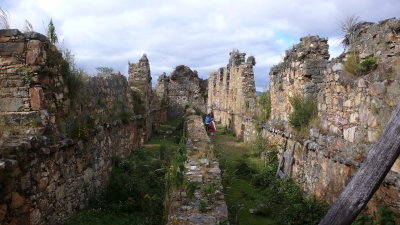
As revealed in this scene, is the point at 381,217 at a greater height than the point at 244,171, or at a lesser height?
greater

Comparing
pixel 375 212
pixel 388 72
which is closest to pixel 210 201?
pixel 375 212

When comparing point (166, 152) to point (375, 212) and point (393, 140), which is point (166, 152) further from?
point (393, 140)

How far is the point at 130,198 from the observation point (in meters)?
6.72

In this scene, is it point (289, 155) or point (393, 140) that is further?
point (289, 155)

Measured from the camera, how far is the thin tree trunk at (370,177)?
9.85ft

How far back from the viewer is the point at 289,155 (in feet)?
29.1

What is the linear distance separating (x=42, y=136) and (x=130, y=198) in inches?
96.0

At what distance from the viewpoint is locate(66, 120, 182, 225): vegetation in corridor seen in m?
5.91

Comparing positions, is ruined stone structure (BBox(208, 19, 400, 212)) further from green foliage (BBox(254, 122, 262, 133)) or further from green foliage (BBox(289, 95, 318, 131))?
green foliage (BBox(254, 122, 262, 133))

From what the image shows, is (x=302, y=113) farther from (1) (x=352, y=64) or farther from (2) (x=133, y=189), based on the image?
(2) (x=133, y=189)

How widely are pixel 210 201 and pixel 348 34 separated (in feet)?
16.9

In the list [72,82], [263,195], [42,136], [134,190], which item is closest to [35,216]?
[42,136]

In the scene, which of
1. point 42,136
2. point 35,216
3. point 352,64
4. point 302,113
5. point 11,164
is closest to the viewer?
point 11,164

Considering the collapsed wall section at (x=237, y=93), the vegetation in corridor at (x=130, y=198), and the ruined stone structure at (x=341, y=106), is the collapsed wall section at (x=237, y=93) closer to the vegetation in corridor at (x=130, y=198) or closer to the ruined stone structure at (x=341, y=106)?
the ruined stone structure at (x=341, y=106)
